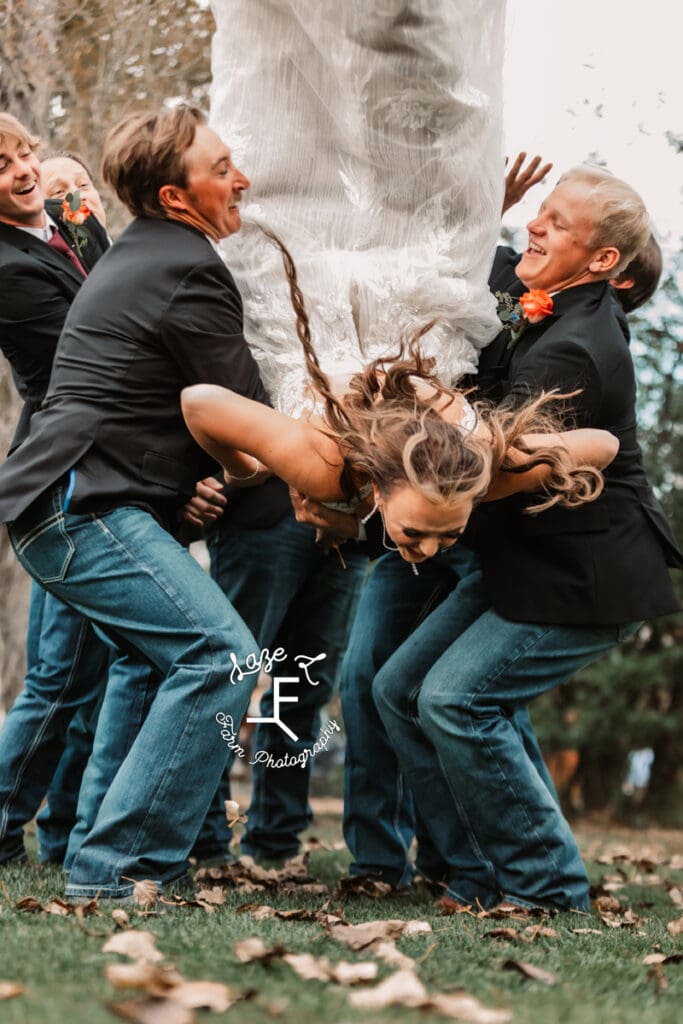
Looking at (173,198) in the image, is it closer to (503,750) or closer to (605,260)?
(605,260)

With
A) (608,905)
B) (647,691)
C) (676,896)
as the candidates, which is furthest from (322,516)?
(647,691)

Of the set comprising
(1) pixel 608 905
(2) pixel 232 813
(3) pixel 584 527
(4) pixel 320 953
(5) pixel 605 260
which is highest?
(5) pixel 605 260

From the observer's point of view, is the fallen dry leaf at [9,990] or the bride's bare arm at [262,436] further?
the bride's bare arm at [262,436]

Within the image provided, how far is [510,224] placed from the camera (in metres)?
9.30

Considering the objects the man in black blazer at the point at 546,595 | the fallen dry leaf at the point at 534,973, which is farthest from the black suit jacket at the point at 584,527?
the fallen dry leaf at the point at 534,973

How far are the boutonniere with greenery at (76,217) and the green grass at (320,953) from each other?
6.94ft

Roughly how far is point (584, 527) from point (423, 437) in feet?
2.51

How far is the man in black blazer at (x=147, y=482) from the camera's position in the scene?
3254 mm

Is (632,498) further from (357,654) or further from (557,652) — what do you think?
(357,654)

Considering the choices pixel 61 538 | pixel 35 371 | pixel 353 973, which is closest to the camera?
pixel 353 973

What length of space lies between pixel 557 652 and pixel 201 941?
1537 millimetres

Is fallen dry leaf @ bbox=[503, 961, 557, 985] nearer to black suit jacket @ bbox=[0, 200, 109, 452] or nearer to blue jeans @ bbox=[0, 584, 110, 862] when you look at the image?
blue jeans @ bbox=[0, 584, 110, 862]

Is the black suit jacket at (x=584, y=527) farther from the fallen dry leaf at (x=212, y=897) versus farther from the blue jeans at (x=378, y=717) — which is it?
the fallen dry leaf at (x=212, y=897)

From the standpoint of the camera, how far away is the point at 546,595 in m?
3.70
